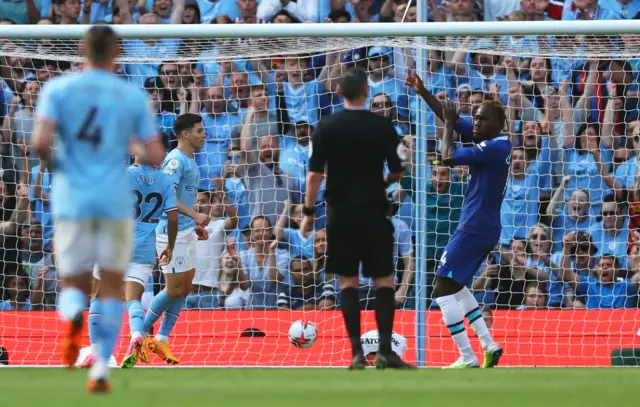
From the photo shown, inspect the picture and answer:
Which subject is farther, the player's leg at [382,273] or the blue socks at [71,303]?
the player's leg at [382,273]

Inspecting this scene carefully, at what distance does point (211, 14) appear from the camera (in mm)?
14445

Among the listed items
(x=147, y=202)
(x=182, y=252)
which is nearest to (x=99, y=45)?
(x=147, y=202)

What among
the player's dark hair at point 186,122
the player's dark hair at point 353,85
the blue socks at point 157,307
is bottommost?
the blue socks at point 157,307

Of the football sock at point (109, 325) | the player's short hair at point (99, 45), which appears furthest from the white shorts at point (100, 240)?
the player's short hair at point (99, 45)

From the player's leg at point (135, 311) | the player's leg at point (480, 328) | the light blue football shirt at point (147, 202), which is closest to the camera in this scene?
the player's leg at point (480, 328)

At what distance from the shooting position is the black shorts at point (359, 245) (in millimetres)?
7805

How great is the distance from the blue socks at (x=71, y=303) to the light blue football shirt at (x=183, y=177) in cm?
411

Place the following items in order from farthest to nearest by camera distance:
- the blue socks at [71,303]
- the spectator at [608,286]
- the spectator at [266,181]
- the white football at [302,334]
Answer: the spectator at [266,181]
the spectator at [608,286]
the white football at [302,334]
the blue socks at [71,303]

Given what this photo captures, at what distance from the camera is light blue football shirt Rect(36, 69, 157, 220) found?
19.5ft

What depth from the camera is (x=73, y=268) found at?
6.20m

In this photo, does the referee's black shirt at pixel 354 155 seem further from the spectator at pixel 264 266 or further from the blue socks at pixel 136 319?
the spectator at pixel 264 266

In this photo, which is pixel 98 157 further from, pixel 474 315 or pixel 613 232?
pixel 613 232

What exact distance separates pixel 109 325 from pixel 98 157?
0.86m

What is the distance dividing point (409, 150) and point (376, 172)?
14.3 ft
